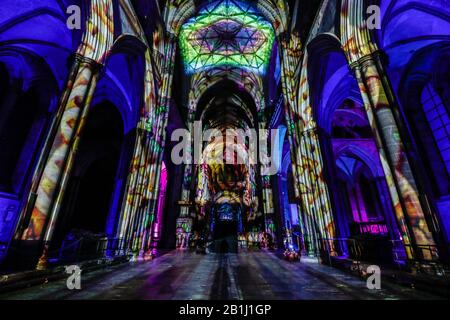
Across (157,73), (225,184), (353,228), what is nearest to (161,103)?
(157,73)

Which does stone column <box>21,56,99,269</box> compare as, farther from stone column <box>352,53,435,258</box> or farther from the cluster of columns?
stone column <box>352,53,435,258</box>

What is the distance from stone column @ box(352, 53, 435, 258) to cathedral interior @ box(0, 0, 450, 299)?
38 millimetres

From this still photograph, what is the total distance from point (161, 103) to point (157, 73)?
188cm

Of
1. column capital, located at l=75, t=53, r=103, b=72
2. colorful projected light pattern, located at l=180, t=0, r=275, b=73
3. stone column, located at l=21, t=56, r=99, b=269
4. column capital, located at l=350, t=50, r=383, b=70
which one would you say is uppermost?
colorful projected light pattern, located at l=180, t=0, r=275, b=73

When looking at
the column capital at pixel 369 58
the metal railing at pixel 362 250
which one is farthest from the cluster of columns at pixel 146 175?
the column capital at pixel 369 58

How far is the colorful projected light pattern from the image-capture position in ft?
58.6

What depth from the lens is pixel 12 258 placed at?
3908mm

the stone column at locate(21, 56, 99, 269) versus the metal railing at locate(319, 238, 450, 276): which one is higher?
the stone column at locate(21, 56, 99, 269)

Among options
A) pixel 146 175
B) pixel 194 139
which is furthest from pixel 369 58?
pixel 194 139

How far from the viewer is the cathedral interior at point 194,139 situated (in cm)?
442

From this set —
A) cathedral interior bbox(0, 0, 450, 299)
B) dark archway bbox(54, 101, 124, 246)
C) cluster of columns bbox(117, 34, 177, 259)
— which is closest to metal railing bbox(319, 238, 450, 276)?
cathedral interior bbox(0, 0, 450, 299)

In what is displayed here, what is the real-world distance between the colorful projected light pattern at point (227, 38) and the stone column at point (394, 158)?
15.6 metres

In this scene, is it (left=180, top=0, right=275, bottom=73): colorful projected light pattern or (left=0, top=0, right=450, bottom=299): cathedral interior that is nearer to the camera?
(left=0, top=0, right=450, bottom=299): cathedral interior
